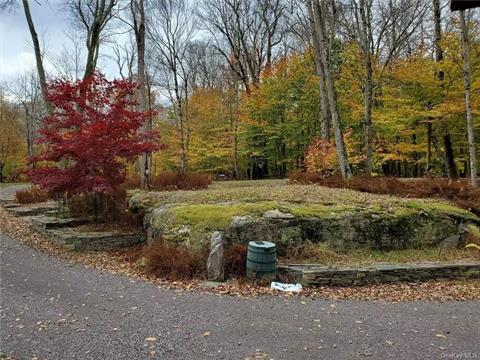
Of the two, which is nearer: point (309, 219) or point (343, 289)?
point (343, 289)

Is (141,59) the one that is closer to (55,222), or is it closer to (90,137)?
(90,137)

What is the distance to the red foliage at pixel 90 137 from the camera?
7.89 m

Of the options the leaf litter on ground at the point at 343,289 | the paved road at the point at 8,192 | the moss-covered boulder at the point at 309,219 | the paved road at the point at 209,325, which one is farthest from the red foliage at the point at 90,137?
the paved road at the point at 8,192

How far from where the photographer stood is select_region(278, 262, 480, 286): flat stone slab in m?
5.77

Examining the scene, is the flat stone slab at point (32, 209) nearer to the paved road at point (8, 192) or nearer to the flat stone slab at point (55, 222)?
the flat stone slab at point (55, 222)

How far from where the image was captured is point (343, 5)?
1639 cm

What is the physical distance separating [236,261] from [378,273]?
2248 millimetres

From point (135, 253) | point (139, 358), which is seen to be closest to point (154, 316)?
point (139, 358)

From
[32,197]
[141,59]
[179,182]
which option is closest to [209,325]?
[179,182]

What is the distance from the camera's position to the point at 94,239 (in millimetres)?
7871

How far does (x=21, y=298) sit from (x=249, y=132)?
15722 millimetres

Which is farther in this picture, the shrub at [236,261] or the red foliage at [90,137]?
the red foliage at [90,137]

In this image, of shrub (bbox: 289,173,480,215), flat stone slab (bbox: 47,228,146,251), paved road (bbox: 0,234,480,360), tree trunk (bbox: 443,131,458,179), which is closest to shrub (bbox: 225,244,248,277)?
paved road (bbox: 0,234,480,360)

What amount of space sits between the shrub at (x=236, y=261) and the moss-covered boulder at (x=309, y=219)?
449 mm
